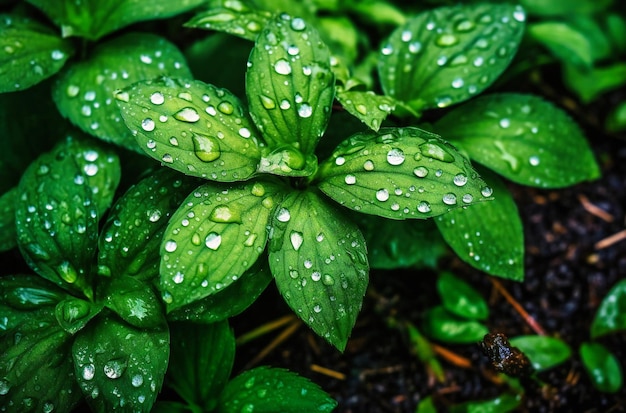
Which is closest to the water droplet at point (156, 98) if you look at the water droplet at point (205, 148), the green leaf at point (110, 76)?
the water droplet at point (205, 148)

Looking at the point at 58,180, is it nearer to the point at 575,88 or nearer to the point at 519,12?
the point at 519,12

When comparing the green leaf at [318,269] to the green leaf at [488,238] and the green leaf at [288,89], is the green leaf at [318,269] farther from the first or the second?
the green leaf at [488,238]

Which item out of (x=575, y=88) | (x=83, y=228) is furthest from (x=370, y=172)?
(x=575, y=88)

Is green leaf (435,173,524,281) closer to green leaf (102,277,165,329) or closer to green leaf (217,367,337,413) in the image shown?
green leaf (217,367,337,413)

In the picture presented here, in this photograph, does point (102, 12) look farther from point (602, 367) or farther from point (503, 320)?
point (602, 367)

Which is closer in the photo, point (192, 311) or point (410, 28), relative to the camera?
point (192, 311)

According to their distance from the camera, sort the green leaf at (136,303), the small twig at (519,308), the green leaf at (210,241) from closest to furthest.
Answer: the green leaf at (210,241)
the green leaf at (136,303)
the small twig at (519,308)

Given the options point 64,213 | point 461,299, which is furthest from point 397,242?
point 64,213
